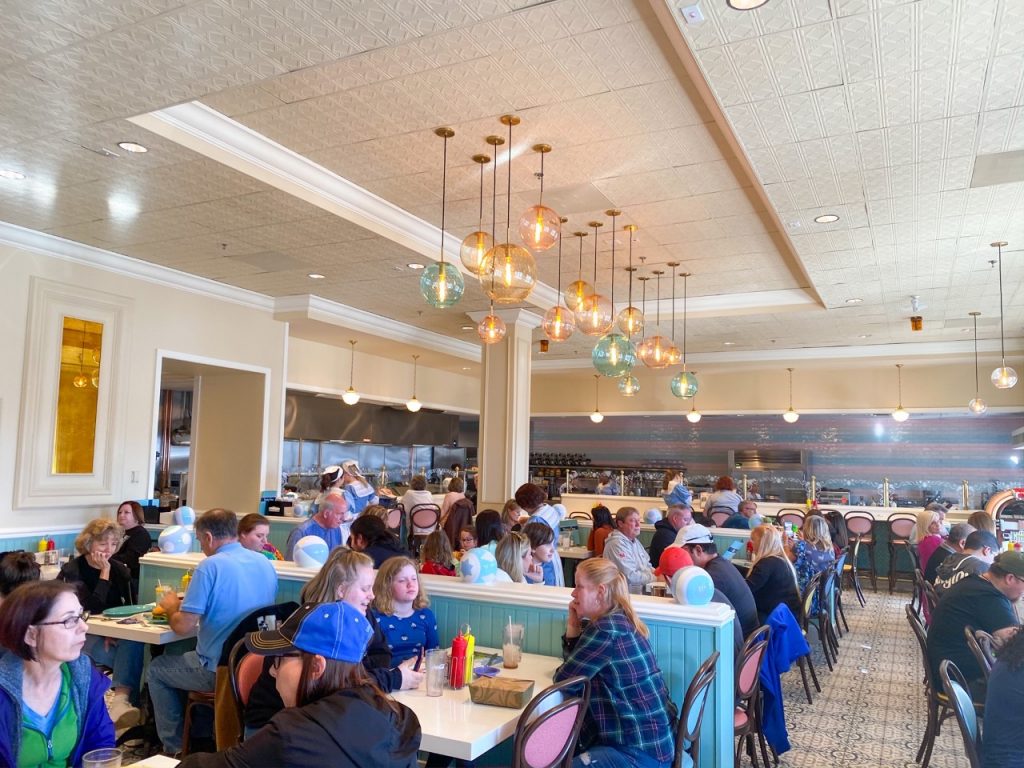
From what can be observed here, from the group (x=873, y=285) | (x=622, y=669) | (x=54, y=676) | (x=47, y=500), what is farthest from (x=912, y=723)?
(x=47, y=500)

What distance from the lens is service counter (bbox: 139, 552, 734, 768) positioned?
3.08 metres

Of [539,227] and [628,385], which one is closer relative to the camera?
[539,227]

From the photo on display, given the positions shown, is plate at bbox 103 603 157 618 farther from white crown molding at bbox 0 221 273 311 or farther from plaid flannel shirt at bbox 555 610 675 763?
white crown molding at bbox 0 221 273 311

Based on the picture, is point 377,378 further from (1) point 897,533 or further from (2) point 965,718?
(2) point 965,718

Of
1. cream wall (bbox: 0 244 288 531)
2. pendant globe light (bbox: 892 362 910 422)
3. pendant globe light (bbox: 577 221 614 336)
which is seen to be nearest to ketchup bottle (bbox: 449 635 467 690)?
pendant globe light (bbox: 577 221 614 336)

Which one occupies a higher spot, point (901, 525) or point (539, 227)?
point (539, 227)

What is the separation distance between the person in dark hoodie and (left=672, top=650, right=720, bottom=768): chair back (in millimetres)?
3652

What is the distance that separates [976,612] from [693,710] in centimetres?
180

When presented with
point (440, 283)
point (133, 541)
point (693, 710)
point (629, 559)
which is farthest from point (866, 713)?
point (133, 541)

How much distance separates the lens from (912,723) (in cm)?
464

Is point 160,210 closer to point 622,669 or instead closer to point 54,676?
point 54,676

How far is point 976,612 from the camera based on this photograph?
3.70 m

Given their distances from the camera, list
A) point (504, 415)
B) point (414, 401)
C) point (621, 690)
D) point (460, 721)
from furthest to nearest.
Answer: point (414, 401), point (504, 415), point (621, 690), point (460, 721)

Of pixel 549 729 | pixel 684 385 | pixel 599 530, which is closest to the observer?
pixel 549 729
